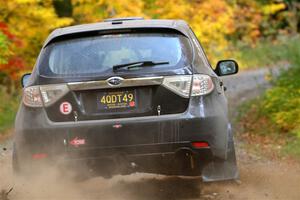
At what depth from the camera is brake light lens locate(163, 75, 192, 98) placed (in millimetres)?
5754

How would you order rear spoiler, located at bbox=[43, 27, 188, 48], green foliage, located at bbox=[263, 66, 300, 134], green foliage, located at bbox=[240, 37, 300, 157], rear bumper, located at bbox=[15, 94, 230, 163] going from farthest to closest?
green foliage, located at bbox=[263, 66, 300, 134], green foliage, located at bbox=[240, 37, 300, 157], rear spoiler, located at bbox=[43, 27, 188, 48], rear bumper, located at bbox=[15, 94, 230, 163]

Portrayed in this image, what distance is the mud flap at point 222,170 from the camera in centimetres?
627

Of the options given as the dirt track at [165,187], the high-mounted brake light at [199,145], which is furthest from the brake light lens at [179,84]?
the dirt track at [165,187]

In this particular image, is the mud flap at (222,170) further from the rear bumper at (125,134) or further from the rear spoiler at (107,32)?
the rear spoiler at (107,32)

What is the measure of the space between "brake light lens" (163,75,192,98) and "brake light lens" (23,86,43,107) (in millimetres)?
1106

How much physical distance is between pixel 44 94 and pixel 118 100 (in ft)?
2.16

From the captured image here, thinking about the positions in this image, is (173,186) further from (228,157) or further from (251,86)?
(251,86)

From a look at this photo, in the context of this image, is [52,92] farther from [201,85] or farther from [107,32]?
[201,85]

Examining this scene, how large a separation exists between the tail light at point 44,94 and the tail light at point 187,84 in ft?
2.93

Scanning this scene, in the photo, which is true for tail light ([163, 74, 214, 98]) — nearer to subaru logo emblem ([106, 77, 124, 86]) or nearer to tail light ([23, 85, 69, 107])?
subaru logo emblem ([106, 77, 124, 86])

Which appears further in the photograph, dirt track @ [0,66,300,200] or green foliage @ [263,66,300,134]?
green foliage @ [263,66,300,134]

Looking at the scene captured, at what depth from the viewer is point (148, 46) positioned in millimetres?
5984

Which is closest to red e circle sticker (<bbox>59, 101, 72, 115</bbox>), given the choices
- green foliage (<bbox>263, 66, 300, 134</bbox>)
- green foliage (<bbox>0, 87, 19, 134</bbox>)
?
green foliage (<bbox>263, 66, 300, 134</bbox>)

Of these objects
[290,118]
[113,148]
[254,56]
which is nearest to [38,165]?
[113,148]
